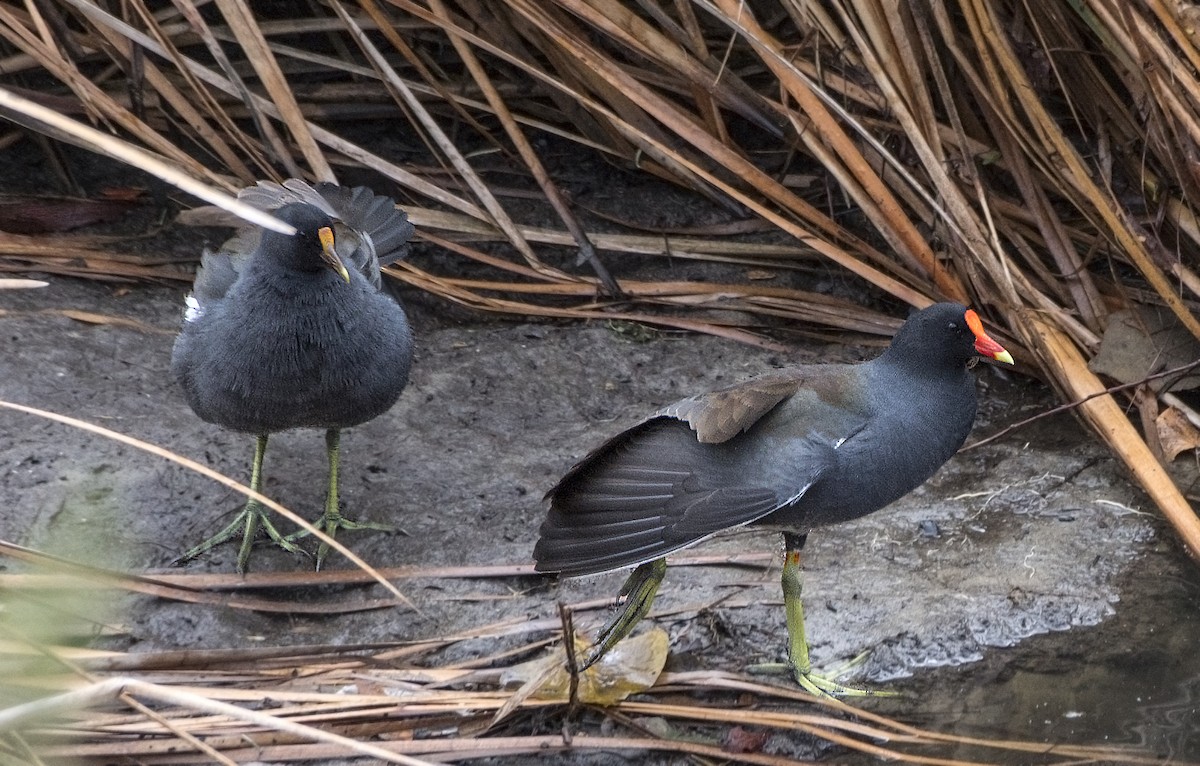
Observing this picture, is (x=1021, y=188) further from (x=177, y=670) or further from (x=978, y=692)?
(x=177, y=670)

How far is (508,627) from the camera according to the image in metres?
3.09

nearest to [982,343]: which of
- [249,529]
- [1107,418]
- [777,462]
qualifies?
[777,462]

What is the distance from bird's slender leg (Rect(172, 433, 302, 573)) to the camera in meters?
3.41

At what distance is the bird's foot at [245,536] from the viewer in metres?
3.40

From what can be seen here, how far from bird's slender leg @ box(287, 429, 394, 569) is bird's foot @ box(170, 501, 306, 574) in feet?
0.21

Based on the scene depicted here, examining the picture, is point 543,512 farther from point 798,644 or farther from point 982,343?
point 982,343

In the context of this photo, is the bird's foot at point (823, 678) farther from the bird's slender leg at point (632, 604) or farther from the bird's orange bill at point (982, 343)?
the bird's orange bill at point (982, 343)

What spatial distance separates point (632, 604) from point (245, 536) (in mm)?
1088

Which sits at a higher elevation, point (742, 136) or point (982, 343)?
point (742, 136)

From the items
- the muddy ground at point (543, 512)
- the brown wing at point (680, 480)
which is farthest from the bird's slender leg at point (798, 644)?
the brown wing at point (680, 480)

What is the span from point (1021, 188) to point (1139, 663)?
63.4 inches

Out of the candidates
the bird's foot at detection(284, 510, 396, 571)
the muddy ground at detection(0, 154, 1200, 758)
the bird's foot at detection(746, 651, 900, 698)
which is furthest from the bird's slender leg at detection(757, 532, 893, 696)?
the bird's foot at detection(284, 510, 396, 571)

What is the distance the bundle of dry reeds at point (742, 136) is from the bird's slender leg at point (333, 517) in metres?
0.84

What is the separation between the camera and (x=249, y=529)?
341 centimetres
